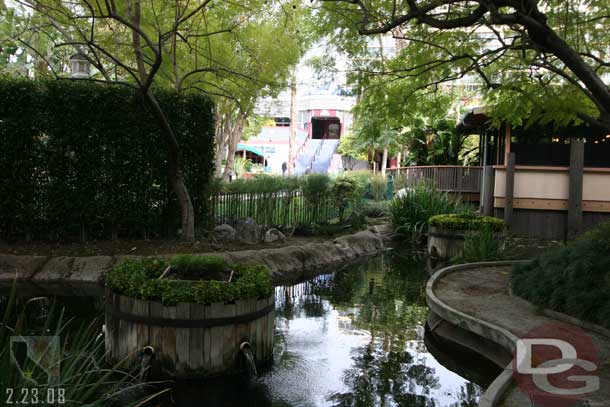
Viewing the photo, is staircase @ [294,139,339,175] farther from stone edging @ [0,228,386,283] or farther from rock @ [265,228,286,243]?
rock @ [265,228,286,243]

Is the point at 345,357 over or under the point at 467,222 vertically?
under

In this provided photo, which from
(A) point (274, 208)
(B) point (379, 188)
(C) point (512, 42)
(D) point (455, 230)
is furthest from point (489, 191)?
(C) point (512, 42)

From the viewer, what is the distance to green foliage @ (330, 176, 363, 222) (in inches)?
572

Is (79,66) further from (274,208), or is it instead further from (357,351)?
(357,351)

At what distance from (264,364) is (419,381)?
1556mm

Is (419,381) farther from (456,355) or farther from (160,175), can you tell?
(160,175)

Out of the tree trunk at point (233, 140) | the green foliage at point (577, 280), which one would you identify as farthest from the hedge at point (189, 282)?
the tree trunk at point (233, 140)

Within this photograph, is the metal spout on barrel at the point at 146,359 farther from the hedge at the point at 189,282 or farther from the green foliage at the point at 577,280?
the green foliage at the point at 577,280

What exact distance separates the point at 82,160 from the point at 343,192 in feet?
22.3

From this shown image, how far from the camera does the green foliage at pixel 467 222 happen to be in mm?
11555

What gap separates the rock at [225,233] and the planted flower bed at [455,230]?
4.56 meters

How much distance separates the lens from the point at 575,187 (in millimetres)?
13797

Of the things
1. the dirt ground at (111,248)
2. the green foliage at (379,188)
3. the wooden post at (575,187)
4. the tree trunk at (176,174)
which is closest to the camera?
the dirt ground at (111,248)

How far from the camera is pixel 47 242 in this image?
408 inches
